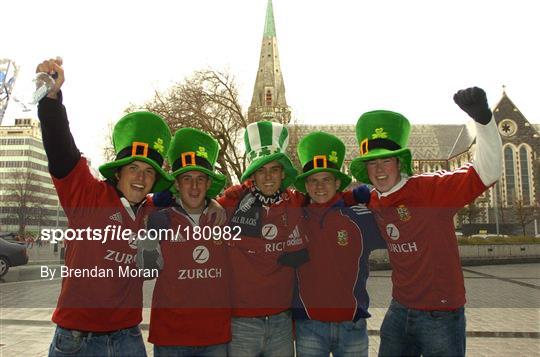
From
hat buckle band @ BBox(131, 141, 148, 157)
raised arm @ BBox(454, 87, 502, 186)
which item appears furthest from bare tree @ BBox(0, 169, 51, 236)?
raised arm @ BBox(454, 87, 502, 186)

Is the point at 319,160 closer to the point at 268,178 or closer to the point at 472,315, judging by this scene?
the point at 268,178

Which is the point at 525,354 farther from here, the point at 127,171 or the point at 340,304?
the point at 127,171

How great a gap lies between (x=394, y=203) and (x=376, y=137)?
1.87 feet

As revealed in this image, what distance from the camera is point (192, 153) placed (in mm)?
3256

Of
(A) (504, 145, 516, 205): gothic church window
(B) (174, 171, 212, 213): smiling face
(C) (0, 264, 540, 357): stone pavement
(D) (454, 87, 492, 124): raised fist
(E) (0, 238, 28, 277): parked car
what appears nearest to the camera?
(D) (454, 87, 492, 124): raised fist

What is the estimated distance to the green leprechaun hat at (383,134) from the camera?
10.9 feet

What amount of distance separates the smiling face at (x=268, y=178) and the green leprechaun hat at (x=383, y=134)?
0.69 meters

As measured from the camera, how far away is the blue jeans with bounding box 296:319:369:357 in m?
3.01

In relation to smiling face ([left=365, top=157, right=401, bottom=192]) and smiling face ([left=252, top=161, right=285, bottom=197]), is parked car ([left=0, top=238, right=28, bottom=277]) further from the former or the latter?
smiling face ([left=365, top=157, right=401, bottom=192])

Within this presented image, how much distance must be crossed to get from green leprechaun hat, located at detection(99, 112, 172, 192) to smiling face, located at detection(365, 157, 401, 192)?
164cm

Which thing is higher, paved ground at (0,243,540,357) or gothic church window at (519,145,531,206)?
gothic church window at (519,145,531,206)

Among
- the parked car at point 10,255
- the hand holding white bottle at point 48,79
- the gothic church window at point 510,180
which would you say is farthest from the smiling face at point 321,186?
the gothic church window at point 510,180

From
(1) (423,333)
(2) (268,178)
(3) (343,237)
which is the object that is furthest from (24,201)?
(1) (423,333)

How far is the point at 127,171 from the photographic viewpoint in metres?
2.85
